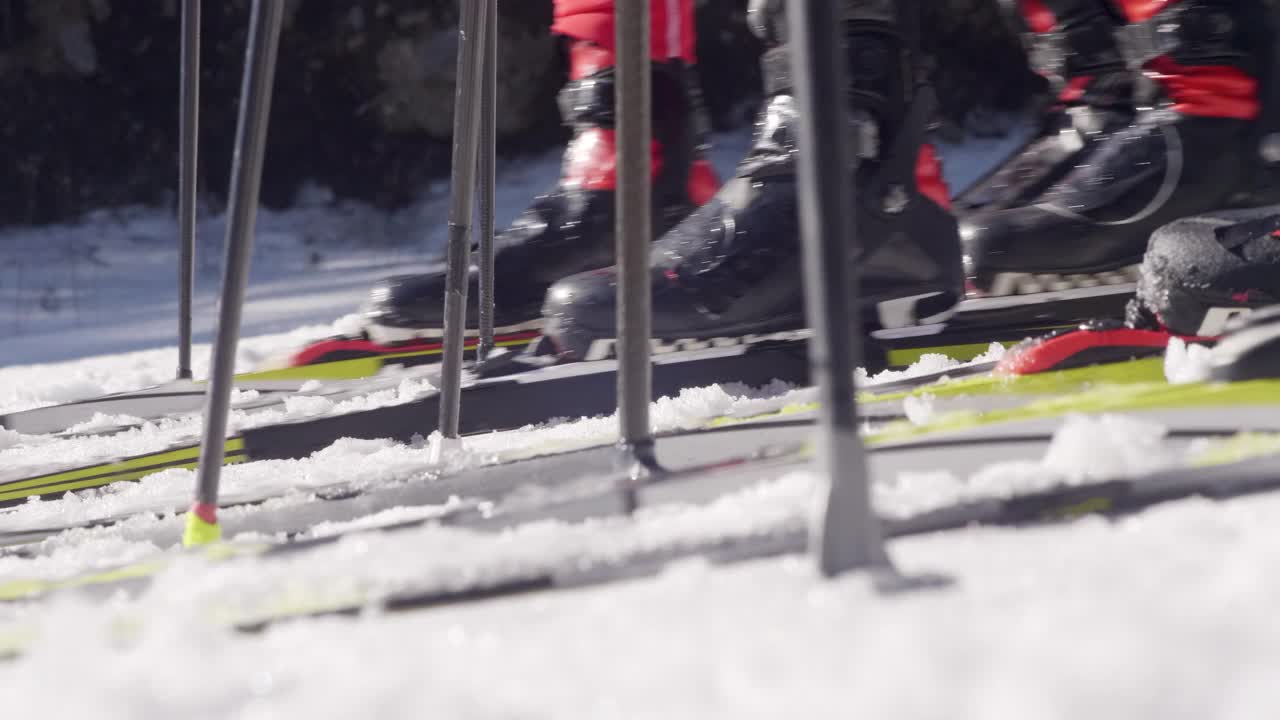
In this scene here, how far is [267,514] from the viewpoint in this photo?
0.94 metres

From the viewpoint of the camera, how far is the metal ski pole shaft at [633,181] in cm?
74

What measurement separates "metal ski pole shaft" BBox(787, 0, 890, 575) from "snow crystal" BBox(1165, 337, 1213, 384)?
0.38 meters

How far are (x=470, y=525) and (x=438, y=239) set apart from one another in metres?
3.51

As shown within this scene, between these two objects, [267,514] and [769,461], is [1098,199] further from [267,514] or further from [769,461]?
[267,514]

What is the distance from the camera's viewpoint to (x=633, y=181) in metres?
0.74

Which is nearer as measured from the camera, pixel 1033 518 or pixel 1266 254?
pixel 1033 518

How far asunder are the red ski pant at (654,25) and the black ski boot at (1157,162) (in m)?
0.51

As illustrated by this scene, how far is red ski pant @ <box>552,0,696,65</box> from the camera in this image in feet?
5.49

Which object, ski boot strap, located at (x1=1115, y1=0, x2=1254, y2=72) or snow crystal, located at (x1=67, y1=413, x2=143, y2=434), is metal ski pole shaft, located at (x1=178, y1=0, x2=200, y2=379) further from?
ski boot strap, located at (x1=1115, y1=0, x2=1254, y2=72)

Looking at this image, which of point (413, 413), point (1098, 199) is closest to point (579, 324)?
point (413, 413)

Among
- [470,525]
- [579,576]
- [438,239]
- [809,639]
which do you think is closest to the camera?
[809,639]

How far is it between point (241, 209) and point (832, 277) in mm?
404

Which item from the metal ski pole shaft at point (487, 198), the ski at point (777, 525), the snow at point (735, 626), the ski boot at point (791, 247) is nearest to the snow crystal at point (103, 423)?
the metal ski pole shaft at point (487, 198)

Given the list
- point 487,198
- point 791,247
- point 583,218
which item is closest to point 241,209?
point 791,247
